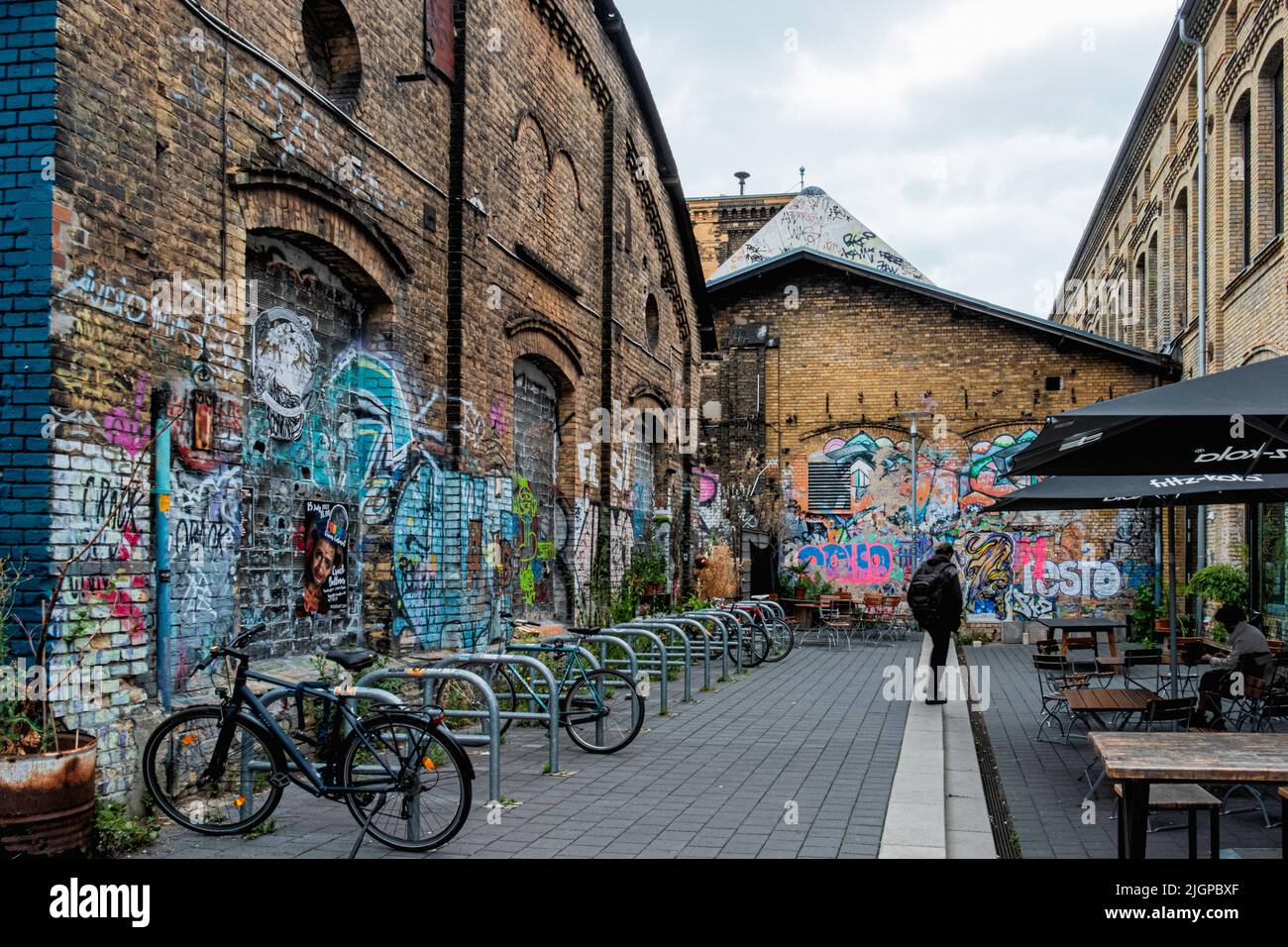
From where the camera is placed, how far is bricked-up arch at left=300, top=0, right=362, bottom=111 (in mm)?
9297

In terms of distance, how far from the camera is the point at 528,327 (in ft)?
43.3

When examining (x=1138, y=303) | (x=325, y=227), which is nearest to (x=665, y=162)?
(x=325, y=227)

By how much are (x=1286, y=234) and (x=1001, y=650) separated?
8.54 meters

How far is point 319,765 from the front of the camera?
6164 millimetres

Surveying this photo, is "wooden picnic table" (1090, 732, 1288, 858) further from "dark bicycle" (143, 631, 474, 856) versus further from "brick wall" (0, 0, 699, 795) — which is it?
"brick wall" (0, 0, 699, 795)

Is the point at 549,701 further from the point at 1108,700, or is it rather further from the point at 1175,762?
the point at 1108,700

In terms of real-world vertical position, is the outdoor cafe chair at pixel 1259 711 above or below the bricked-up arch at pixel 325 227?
below

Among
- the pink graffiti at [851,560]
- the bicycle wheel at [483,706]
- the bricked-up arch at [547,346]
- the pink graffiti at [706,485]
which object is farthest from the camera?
the pink graffiti at [706,485]

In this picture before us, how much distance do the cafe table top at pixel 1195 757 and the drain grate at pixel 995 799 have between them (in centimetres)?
94

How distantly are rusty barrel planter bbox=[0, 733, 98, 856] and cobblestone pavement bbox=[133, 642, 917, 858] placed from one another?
0.62 metres

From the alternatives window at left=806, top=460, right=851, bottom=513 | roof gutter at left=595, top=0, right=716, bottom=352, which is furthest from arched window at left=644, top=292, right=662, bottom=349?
window at left=806, top=460, right=851, bottom=513

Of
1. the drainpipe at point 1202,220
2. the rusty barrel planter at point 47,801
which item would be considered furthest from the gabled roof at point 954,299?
the rusty barrel planter at point 47,801

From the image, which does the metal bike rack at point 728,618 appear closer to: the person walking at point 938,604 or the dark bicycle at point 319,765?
the person walking at point 938,604

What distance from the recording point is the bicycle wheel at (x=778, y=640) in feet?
53.0
